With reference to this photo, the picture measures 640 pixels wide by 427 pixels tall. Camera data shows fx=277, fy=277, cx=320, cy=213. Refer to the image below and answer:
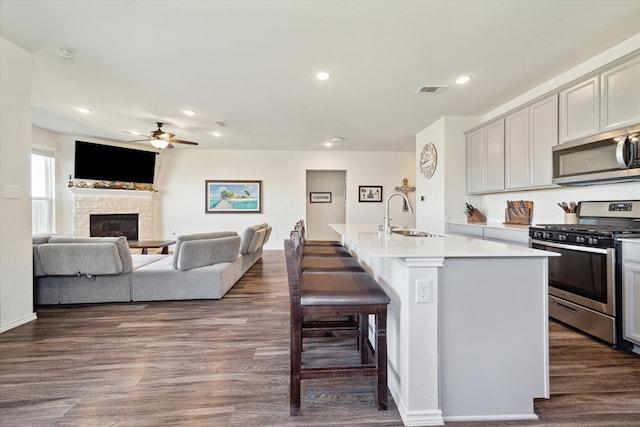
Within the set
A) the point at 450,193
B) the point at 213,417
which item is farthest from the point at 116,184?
the point at 450,193

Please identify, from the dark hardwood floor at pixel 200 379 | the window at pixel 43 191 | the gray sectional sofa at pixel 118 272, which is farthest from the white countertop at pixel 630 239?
the window at pixel 43 191

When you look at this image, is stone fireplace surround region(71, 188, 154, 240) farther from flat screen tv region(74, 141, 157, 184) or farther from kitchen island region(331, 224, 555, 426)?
kitchen island region(331, 224, 555, 426)

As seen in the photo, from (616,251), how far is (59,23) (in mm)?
4690

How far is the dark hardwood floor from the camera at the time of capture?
1.46 metres

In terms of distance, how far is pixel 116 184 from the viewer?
19.5 ft

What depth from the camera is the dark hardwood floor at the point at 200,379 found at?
4.78 ft

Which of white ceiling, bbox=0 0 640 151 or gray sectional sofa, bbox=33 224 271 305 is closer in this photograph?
white ceiling, bbox=0 0 640 151

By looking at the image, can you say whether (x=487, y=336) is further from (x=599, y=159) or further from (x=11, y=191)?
(x=11, y=191)

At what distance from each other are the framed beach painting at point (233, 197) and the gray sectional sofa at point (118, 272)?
11.2 ft

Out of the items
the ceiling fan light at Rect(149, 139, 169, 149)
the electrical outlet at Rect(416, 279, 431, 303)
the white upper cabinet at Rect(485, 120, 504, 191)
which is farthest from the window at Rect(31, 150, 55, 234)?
the white upper cabinet at Rect(485, 120, 504, 191)

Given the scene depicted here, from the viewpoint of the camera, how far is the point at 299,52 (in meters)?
2.61

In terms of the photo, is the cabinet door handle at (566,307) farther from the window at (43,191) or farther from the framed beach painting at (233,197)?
the window at (43,191)

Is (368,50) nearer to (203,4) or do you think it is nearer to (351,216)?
(203,4)

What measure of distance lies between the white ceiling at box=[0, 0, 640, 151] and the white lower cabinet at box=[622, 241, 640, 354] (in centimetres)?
179
